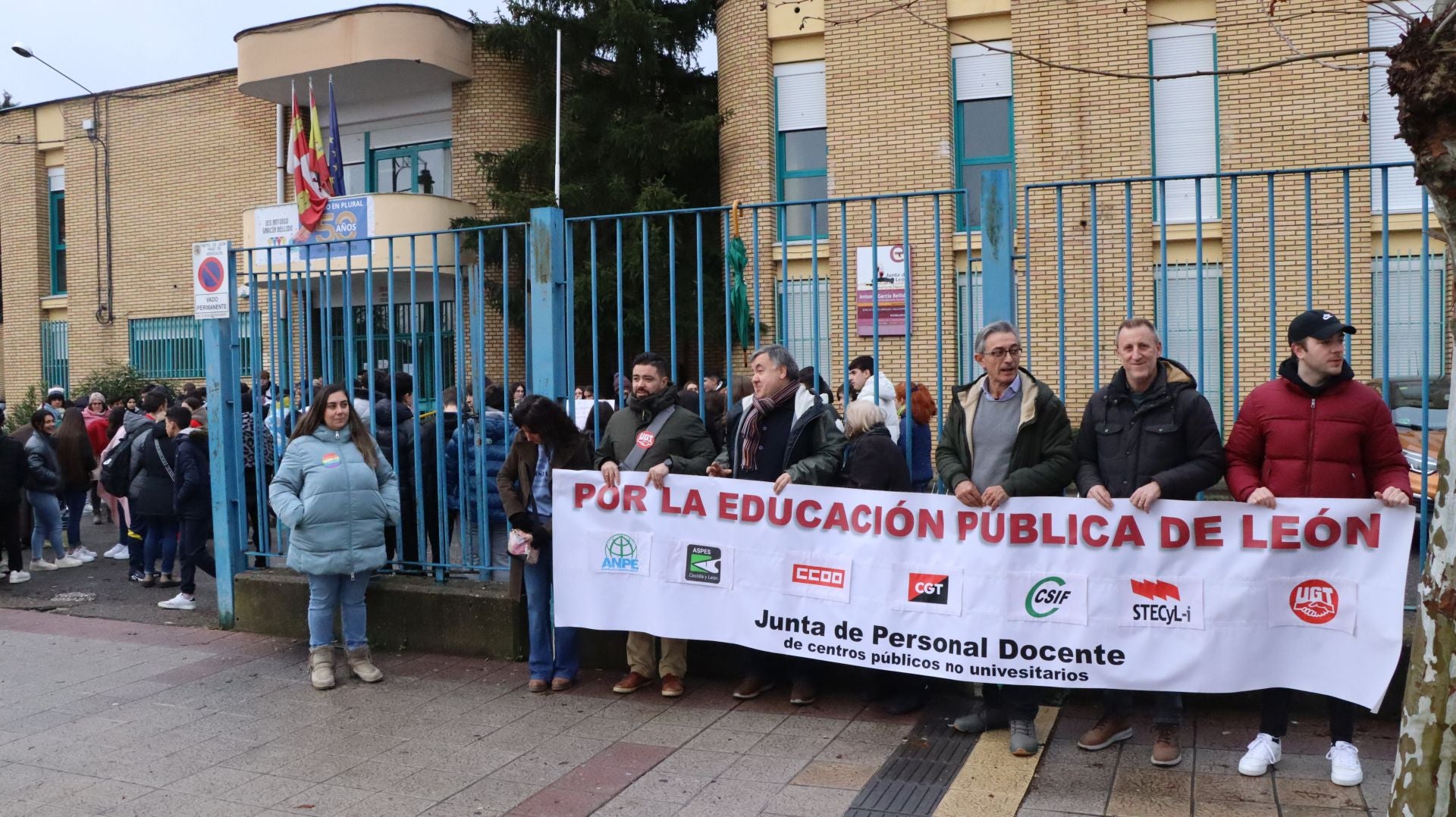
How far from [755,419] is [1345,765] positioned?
9.43ft

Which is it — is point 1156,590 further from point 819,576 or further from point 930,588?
point 819,576

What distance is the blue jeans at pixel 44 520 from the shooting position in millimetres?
10773

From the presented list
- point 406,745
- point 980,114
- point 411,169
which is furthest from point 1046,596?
point 411,169

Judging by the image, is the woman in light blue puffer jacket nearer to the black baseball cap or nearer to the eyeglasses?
the eyeglasses

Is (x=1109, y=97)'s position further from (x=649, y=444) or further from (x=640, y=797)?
(x=640, y=797)

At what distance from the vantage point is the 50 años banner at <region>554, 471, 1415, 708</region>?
14.9 feet

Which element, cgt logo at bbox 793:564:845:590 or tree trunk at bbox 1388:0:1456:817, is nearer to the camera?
tree trunk at bbox 1388:0:1456:817

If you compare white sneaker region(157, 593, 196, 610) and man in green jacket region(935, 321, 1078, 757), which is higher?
man in green jacket region(935, 321, 1078, 757)

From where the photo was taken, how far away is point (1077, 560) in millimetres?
4891

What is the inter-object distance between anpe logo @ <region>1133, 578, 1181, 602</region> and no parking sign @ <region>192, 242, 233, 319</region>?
5.95 m

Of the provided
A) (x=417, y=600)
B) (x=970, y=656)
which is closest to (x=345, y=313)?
(x=417, y=600)

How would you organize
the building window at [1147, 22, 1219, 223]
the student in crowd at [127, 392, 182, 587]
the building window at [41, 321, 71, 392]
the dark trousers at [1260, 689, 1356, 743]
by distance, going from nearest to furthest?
the dark trousers at [1260, 689, 1356, 743]
the student in crowd at [127, 392, 182, 587]
the building window at [1147, 22, 1219, 223]
the building window at [41, 321, 71, 392]

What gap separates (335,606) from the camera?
22.0 ft

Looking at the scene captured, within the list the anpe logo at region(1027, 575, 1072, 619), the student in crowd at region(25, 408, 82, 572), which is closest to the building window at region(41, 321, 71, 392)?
the student in crowd at region(25, 408, 82, 572)
